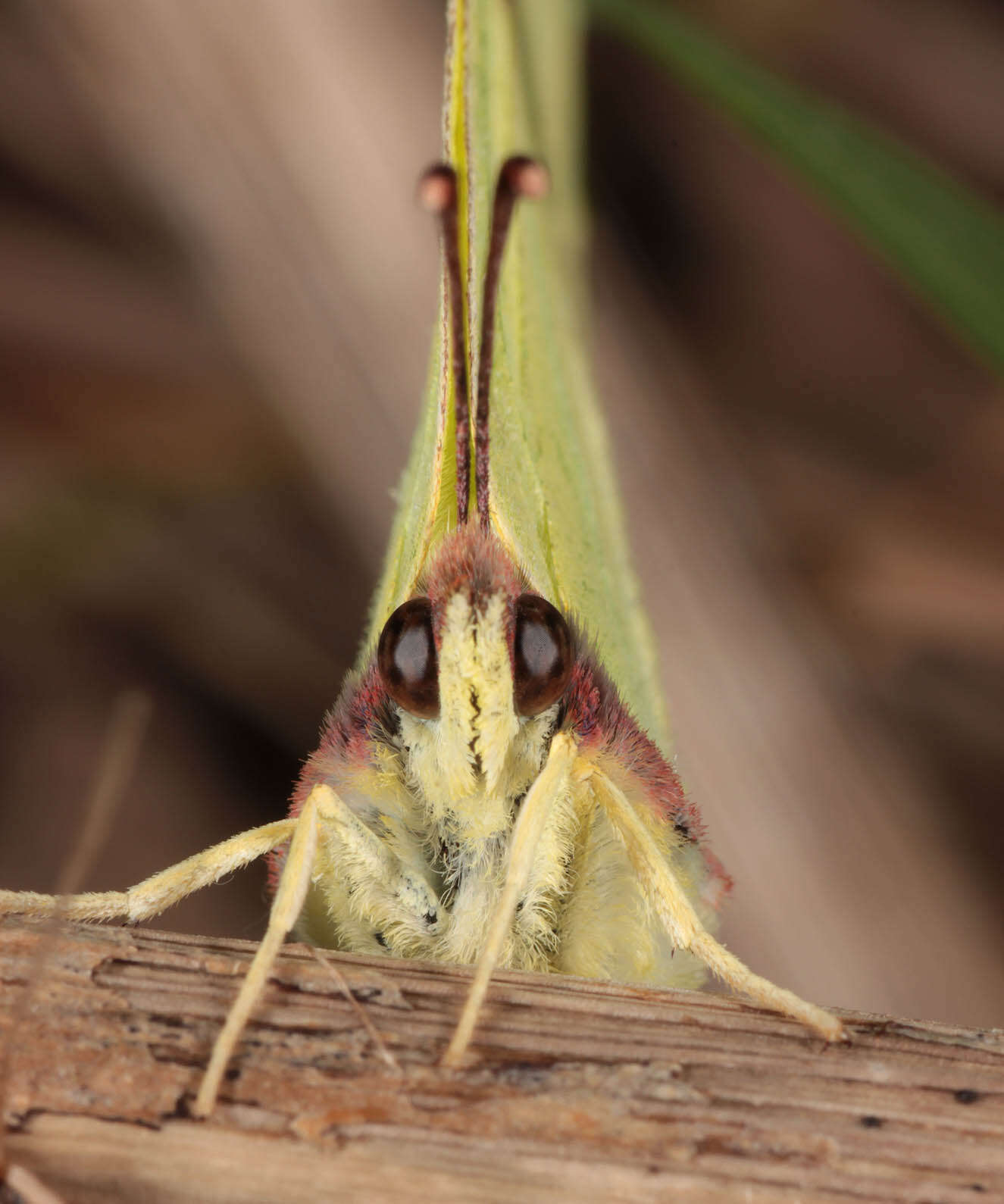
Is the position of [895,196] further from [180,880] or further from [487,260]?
[180,880]

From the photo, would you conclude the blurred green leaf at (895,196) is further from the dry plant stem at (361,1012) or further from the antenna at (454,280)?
the dry plant stem at (361,1012)

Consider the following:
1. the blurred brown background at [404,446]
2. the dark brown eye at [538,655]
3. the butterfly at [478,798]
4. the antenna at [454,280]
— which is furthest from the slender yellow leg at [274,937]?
the blurred brown background at [404,446]

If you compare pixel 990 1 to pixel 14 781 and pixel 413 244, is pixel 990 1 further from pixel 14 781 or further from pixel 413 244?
pixel 14 781

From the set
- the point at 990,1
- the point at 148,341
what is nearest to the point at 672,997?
the point at 148,341

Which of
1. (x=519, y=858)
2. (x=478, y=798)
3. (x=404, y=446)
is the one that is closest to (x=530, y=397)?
(x=478, y=798)

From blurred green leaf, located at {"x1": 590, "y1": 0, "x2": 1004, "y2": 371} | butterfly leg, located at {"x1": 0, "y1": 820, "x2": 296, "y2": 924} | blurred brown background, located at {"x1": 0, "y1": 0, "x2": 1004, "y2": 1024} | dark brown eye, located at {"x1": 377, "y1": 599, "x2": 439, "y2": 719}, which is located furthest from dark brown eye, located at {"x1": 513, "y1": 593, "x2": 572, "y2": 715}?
blurred brown background, located at {"x1": 0, "y1": 0, "x2": 1004, "y2": 1024}

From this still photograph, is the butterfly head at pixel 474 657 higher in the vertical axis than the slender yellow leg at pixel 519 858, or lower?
higher
